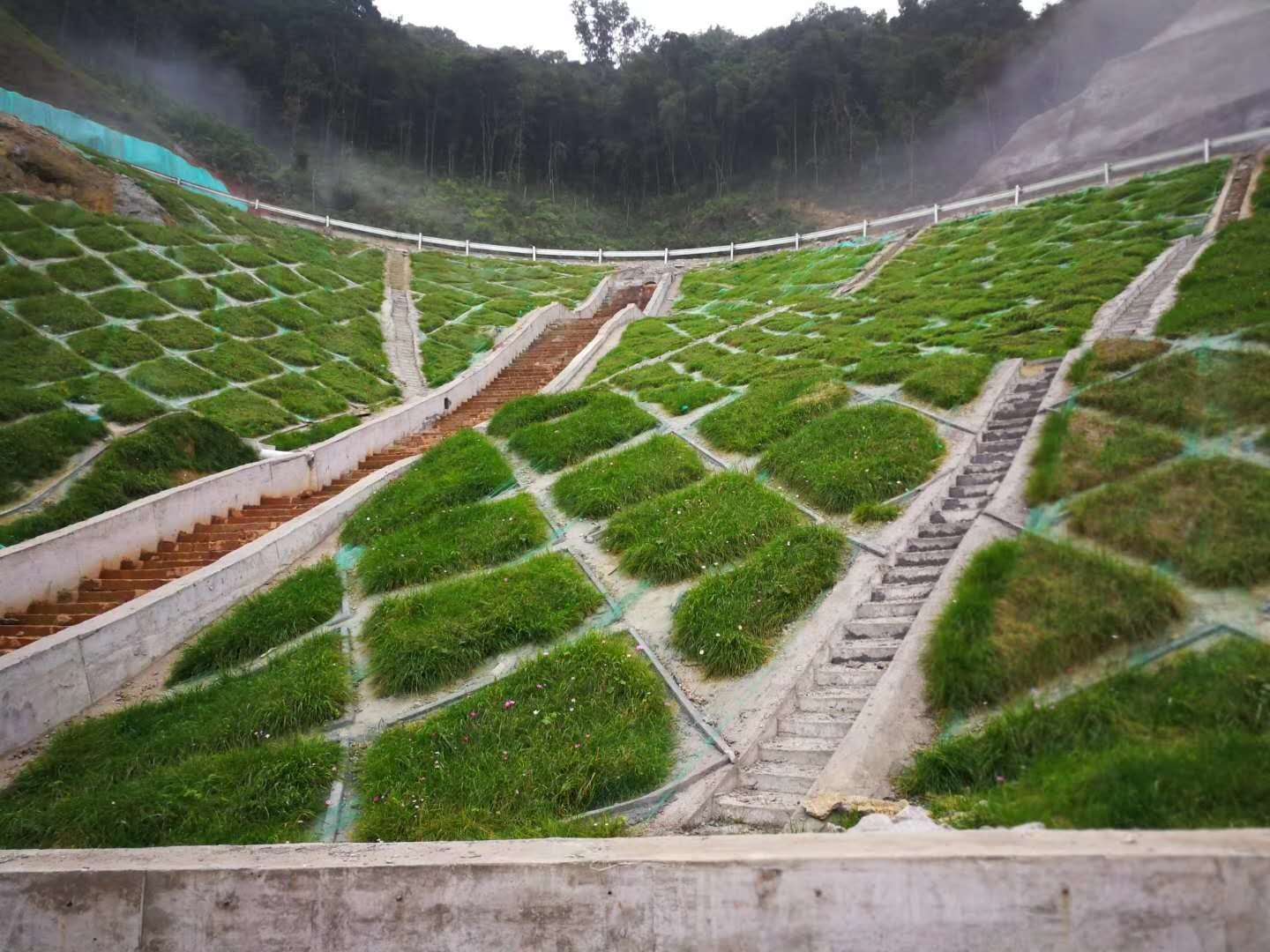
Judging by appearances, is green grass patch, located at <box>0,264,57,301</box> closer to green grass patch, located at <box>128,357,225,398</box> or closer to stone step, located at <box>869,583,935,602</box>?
green grass patch, located at <box>128,357,225,398</box>

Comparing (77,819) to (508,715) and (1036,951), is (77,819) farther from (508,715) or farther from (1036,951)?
(1036,951)

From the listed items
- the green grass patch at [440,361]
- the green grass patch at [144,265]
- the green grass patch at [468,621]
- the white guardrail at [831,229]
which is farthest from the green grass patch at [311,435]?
the white guardrail at [831,229]

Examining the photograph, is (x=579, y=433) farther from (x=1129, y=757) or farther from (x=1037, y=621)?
(x=1129, y=757)

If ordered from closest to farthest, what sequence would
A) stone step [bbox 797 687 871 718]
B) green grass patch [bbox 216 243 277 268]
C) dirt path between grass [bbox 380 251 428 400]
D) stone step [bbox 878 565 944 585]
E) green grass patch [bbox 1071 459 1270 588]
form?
green grass patch [bbox 1071 459 1270 588] < stone step [bbox 797 687 871 718] < stone step [bbox 878 565 944 585] < dirt path between grass [bbox 380 251 428 400] < green grass patch [bbox 216 243 277 268]

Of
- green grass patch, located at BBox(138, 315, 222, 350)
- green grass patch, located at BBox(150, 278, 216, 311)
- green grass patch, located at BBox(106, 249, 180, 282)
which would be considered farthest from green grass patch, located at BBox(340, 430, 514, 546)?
green grass patch, located at BBox(106, 249, 180, 282)

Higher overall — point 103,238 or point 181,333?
point 103,238

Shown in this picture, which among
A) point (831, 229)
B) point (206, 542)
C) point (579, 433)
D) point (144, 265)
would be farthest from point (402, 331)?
point (831, 229)
